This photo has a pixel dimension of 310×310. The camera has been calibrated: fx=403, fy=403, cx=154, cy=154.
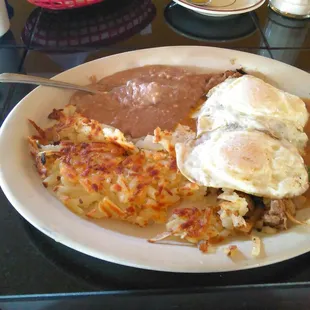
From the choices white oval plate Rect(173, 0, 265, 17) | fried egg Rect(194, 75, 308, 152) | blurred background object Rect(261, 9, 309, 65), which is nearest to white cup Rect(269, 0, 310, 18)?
blurred background object Rect(261, 9, 309, 65)

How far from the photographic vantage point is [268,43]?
2.32 meters

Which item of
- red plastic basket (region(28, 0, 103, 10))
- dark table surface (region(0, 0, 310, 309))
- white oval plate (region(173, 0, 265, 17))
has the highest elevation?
white oval plate (region(173, 0, 265, 17))

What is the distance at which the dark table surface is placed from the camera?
119cm

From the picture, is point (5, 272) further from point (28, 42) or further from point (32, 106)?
point (28, 42)

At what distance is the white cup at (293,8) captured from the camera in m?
2.44

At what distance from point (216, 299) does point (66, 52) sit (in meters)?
1.58

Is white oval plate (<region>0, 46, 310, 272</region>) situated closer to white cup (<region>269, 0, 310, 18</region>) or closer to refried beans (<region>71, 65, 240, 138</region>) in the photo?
refried beans (<region>71, 65, 240, 138</region>)

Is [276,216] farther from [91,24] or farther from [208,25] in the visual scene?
[91,24]

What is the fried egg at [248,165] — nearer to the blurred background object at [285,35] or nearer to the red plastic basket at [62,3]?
the blurred background object at [285,35]

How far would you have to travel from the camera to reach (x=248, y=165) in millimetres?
1361

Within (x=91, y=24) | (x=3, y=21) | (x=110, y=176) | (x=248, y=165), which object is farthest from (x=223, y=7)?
(x=110, y=176)

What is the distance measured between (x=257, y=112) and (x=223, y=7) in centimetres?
115

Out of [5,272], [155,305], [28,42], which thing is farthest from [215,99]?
[28,42]

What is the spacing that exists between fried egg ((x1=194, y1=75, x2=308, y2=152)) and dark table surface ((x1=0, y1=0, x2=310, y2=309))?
0.50m
